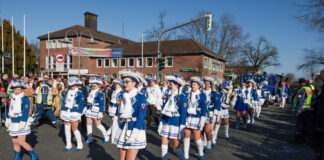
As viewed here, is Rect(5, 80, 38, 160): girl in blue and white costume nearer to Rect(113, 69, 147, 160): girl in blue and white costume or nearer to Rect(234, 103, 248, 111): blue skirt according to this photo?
Rect(113, 69, 147, 160): girl in blue and white costume

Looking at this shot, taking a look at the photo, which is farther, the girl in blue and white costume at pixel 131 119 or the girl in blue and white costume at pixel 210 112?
the girl in blue and white costume at pixel 210 112

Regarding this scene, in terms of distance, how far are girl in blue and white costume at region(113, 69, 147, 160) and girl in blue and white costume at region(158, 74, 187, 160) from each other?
3.32 feet

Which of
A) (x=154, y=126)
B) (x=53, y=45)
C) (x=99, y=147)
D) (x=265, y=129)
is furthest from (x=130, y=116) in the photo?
(x=53, y=45)

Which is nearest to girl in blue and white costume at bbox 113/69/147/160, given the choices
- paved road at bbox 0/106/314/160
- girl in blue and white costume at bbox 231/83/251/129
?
paved road at bbox 0/106/314/160

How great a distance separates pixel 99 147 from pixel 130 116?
11.2 ft

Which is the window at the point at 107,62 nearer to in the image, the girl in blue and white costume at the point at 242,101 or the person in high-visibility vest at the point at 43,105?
the person in high-visibility vest at the point at 43,105

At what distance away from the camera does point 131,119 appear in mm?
3570

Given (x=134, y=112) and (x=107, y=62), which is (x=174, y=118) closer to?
(x=134, y=112)

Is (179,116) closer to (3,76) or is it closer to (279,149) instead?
(279,149)

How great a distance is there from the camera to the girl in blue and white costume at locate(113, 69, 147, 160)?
3506mm

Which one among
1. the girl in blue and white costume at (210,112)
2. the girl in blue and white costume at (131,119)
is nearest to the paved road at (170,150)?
the girl in blue and white costume at (210,112)

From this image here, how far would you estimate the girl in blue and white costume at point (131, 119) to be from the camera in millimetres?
3506

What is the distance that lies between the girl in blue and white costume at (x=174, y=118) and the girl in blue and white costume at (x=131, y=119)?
1012mm

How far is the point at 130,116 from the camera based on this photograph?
11.6 feet
